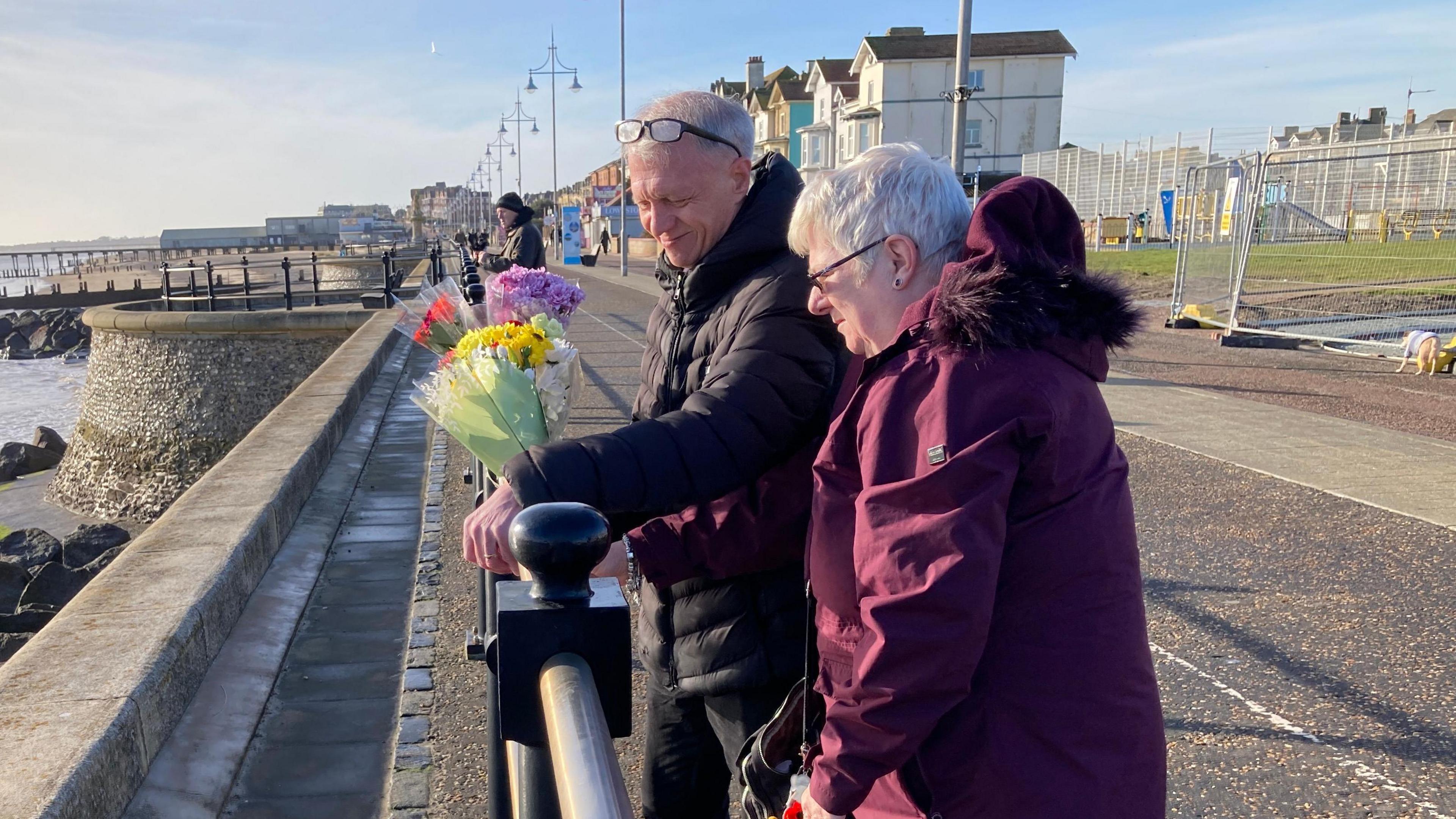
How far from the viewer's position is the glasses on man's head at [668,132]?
86.4 inches

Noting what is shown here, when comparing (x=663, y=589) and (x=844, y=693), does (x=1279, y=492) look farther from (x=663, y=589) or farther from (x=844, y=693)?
(x=844, y=693)

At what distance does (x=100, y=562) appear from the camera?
1316 cm

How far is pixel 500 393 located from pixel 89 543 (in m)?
14.3

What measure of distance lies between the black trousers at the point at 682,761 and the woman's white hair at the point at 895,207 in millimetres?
1108

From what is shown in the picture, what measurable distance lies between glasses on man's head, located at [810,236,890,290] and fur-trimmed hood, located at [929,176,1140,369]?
5.0 inches

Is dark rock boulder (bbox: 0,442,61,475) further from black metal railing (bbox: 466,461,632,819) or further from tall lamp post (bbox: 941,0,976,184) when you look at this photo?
black metal railing (bbox: 466,461,632,819)

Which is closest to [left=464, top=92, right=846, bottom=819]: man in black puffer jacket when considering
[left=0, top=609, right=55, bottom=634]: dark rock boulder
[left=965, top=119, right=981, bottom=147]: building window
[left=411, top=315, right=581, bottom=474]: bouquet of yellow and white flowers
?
[left=411, top=315, right=581, bottom=474]: bouquet of yellow and white flowers

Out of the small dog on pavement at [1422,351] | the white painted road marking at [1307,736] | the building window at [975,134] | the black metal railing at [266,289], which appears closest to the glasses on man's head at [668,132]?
the white painted road marking at [1307,736]

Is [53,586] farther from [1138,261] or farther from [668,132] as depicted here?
[1138,261]

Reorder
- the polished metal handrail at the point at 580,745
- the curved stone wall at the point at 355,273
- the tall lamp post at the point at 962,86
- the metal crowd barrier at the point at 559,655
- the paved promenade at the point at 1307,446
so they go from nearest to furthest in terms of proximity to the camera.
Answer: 1. the polished metal handrail at the point at 580,745
2. the metal crowd barrier at the point at 559,655
3. the paved promenade at the point at 1307,446
4. the tall lamp post at the point at 962,86
5. the curved stone wall at the point at 355,273

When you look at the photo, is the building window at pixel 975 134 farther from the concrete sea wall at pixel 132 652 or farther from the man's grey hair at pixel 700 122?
the man's grey hair at pixel 700 122

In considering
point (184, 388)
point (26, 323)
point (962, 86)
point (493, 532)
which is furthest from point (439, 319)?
point (26, 323)

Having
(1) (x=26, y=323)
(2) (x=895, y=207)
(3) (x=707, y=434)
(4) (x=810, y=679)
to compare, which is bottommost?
(1) (x=26, y=323)

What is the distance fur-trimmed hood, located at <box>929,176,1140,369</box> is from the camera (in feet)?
4.78
